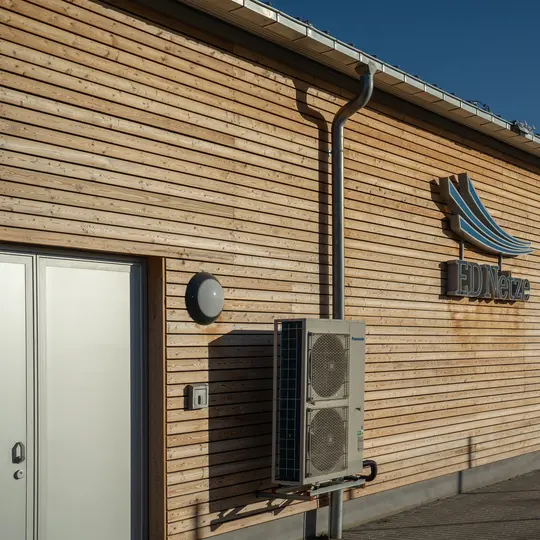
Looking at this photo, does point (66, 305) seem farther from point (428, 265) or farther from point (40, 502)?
point (428, 265)

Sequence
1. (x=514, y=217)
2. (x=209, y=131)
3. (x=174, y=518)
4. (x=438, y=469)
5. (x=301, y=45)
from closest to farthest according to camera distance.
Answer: (x=174, y=518) < (x=209, y=131) < (x=301, y=45) < (x=438, y=469) < (x=514, y=217)

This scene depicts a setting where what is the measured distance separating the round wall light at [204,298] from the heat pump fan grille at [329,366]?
821 mm

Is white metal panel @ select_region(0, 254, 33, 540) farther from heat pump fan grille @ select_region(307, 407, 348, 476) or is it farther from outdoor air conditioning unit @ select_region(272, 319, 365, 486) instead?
heat pump fan grille @ select_region(307, 407, 348, 476)

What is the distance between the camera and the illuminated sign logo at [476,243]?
9.81 m

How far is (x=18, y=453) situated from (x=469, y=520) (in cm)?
489

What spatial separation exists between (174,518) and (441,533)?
2.85 meters

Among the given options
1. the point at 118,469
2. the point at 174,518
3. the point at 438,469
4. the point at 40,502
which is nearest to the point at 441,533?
the point at 438,469

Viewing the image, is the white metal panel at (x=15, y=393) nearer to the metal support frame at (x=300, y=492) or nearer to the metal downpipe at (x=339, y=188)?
the metal support frame at (x=300, y=492)

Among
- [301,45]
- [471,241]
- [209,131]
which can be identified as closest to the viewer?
[209,131]

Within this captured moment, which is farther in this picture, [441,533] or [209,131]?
[441,533]

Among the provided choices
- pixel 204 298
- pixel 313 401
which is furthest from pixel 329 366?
pixel 204 298

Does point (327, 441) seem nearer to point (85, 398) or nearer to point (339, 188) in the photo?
point (85, 398)

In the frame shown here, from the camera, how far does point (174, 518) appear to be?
640 cm

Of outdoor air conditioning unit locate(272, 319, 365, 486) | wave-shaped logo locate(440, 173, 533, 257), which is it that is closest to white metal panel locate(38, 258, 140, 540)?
outdoor air conditioning unit locate(272, 319, 365, 486)
